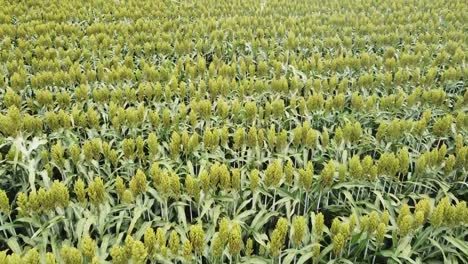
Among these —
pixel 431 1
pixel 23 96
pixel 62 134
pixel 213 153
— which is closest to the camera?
pixel 213 153

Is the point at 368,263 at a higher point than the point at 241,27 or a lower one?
lower

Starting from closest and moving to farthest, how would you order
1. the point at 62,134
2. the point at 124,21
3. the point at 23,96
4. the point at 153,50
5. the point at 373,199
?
the point at 373,199, the point at 62,134, the point at 23,96, the point at 153,50, the point at 124,21

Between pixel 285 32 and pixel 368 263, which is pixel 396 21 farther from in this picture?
pixel 368 263

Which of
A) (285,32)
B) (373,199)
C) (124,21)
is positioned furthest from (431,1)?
(373,199)

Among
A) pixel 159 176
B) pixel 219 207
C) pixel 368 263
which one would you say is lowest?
pixel 368 263

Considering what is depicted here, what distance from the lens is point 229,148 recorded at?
404 cm

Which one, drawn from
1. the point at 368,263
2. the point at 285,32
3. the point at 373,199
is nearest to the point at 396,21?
the point at 285,32

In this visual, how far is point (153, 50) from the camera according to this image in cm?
676

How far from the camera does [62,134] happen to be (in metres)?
4.16

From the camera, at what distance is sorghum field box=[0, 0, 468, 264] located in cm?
286

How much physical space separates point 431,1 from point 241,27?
5.69 m

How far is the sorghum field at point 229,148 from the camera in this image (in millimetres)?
2857

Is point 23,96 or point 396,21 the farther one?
point 396,21

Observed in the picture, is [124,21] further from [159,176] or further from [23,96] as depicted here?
[159,176]
